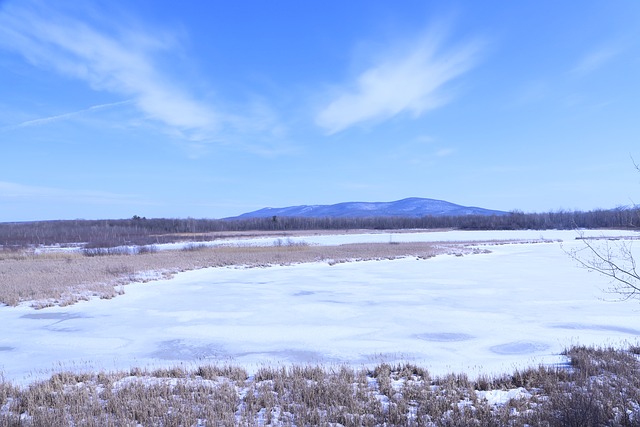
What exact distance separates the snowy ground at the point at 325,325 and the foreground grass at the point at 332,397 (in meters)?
0.97

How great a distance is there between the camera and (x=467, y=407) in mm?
5555

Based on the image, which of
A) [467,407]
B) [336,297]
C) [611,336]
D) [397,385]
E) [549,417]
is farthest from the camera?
[336,297]

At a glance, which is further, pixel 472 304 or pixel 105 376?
pixel 472 304

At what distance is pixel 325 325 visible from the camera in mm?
11586

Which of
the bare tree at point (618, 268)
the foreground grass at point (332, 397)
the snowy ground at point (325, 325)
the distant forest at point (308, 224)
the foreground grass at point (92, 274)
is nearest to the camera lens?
the foreground grass at point (332, 397)

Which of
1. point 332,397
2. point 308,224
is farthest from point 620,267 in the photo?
point 308,224

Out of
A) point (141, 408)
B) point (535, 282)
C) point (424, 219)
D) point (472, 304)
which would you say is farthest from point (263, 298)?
point (424, 219)

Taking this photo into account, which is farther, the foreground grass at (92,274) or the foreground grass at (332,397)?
the foreground grass at (92,274)

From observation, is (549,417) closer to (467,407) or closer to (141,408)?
(467,407)

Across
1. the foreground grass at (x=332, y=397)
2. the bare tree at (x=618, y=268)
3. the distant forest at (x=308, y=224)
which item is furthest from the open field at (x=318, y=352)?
the distant forest at (x=308, y=224)

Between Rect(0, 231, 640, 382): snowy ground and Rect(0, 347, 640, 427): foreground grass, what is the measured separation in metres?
0.97

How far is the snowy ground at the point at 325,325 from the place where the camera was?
8.70 metres

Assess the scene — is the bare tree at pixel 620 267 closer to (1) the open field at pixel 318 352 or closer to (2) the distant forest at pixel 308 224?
(1) the open field at pixel 318 352

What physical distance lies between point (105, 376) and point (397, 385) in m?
4.72
